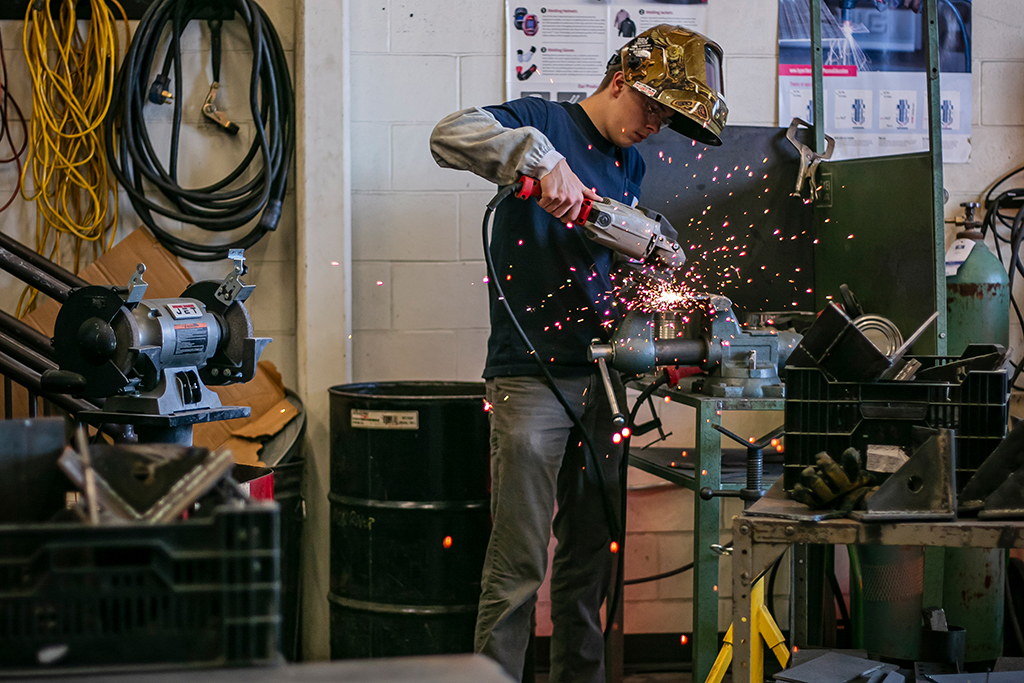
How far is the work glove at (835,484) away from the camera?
130 centimetres

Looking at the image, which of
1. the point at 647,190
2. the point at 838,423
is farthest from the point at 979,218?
the point at 838,423

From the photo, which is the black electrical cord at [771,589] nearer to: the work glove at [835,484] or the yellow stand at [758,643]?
the yellow stand at [758,643]

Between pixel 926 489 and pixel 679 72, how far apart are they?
1157 millimetres

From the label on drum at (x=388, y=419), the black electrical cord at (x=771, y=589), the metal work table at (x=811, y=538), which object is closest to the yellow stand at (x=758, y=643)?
the black electrical cord at (x=771, y=589)

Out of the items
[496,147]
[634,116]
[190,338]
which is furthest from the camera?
[634,116]

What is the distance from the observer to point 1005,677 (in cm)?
174

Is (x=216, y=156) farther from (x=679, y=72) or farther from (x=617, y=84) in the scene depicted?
(x=679, y=72)

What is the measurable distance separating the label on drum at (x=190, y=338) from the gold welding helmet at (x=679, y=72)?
1.13 meters

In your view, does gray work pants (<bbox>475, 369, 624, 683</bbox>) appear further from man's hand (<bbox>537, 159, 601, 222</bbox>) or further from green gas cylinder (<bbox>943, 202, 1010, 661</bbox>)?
green gas cylinder (<bbox>943, 202, 1010, 661</bbox>)

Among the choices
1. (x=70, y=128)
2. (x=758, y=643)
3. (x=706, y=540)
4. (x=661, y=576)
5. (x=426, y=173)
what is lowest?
(x=661, y=576)

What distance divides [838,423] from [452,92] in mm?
1695

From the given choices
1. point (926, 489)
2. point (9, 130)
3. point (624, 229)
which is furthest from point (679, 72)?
point (9, 130)

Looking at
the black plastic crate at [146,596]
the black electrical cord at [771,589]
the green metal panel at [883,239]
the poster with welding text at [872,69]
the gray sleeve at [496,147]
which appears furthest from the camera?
the poster with welding text at [872,69]

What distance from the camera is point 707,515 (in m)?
1.99
